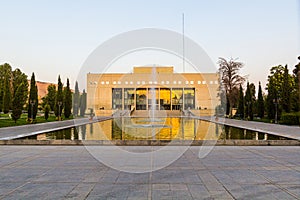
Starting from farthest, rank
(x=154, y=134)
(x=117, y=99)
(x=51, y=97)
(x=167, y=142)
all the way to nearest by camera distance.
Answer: (x=117, y=99), (x=51, y=97), (x=154, y=134), (x=167, y=142)

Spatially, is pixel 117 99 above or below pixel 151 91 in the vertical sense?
below

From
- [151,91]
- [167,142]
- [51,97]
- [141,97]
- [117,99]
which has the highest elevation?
[151,91]

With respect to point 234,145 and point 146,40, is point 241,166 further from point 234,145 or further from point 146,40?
point 146,40

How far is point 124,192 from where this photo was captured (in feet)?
14.9

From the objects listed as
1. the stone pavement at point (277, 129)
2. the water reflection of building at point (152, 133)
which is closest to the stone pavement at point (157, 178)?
the water reflection of building at point (152, 133)

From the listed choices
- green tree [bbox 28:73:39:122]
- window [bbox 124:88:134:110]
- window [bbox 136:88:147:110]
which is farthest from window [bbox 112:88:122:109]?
green tree [bbox 28:73:39:122]

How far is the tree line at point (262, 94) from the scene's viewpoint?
25.3 metres

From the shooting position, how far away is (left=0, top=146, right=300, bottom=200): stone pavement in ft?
14.6

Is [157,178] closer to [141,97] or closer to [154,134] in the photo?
[154,134]

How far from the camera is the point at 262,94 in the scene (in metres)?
35.2

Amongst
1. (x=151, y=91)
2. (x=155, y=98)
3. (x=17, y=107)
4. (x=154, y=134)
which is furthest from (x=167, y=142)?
(x=155, y=98)

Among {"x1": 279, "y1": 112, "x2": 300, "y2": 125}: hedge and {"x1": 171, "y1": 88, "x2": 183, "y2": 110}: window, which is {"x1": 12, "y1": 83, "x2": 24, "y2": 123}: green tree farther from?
{"x1": 171, "y1": 88, "x2": 183, "y2": 110}: window

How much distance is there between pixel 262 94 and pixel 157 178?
33185 millimetres

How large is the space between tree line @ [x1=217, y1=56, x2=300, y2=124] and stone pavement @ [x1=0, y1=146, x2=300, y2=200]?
681 inches
